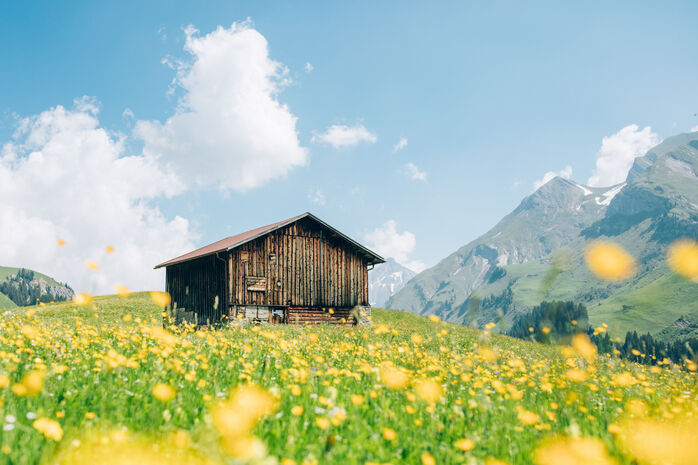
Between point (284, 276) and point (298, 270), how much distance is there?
103cm

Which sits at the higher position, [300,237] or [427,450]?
[300,237]

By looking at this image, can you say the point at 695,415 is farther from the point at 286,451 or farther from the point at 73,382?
the point at 73,382

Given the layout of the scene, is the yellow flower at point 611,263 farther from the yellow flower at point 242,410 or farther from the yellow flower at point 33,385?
the yellow flower at point 33,385

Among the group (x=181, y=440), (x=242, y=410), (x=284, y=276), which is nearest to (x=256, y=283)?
(x=284, y=276)

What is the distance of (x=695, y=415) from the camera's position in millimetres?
5648

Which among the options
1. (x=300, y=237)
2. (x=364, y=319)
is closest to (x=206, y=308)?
(x=300, y=237)

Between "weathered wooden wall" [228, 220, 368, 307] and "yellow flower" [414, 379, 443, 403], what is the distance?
22.3 meters

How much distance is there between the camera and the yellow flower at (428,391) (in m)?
4.87

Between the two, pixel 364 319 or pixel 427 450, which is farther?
pixel 364 319

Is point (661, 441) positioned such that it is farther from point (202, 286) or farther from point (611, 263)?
point (202, 286)

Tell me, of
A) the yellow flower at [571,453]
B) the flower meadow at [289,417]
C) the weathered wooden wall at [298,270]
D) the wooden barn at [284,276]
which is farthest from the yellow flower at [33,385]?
the weathered wooden wall at [298,270]

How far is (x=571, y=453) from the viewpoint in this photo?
3.63m

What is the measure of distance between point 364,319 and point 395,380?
89.4 feet

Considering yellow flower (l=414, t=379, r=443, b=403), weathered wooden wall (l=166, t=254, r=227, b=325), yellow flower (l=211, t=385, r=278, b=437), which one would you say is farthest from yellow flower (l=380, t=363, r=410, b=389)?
weathered wooden wall (l=166, t=254, r=227, b=325)
